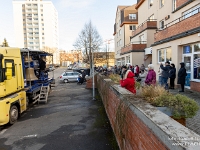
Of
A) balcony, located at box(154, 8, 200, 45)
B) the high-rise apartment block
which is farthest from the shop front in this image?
the high-rise apartment block

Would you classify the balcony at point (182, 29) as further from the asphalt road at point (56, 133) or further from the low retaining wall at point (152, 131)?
the low retaining wall at point (152, 131)

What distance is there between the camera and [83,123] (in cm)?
647

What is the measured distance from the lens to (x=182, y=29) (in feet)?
34.2

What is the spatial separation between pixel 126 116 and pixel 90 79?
42.1 feet

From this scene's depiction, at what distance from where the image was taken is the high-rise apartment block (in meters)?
98.1

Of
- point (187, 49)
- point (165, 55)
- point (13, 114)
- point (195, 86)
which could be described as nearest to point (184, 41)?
point (187, 49)

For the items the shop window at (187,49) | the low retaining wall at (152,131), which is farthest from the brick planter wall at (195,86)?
the low retaining wall at (152,131)

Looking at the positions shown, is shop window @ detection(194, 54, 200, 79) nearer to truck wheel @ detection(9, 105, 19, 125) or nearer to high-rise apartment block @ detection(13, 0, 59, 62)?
truck wheel @ detection(9, 105, 19, 125)

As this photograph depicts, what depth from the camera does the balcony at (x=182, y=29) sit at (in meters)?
9.01

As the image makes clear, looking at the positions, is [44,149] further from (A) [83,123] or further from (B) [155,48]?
(B) [155,48]

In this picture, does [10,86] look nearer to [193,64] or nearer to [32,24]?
[193,64]

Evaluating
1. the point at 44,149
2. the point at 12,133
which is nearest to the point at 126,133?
the point at 44,149

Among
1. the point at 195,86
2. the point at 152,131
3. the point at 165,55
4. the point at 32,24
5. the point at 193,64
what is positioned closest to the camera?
the point at 152,131

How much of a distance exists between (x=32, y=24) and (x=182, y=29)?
102904mm
